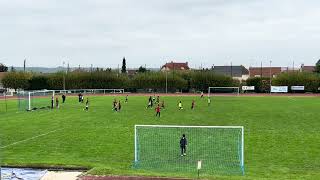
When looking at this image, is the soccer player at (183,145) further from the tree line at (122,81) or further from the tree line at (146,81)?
the tree line at (122,81)

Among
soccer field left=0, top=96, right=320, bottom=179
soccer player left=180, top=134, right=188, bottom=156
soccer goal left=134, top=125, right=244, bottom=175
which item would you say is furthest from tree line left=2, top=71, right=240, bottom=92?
soccer player left=180, top=134, right=188, bottom=156

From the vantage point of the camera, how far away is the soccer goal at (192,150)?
2367cm

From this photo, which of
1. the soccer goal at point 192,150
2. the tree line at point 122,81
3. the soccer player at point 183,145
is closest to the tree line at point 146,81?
the tree line at point 122,81

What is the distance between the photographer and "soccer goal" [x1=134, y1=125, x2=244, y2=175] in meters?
23.7

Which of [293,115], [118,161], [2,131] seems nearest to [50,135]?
[2,131]

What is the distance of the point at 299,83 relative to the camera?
110812 millimetres

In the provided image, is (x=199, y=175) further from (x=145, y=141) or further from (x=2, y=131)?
(x=2, y=131)

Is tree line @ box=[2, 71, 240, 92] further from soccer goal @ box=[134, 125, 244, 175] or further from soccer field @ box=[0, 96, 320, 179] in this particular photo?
soccer goal @ box=[134, 125, 244, 175]

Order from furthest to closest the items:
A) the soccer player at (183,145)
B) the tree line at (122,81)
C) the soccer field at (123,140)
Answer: the tree line at (122,81) < the soccer player at (183,145) < the soccer field at (123,140)

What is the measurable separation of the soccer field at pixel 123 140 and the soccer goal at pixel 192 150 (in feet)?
2.27

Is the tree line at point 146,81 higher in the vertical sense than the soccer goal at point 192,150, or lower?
higher

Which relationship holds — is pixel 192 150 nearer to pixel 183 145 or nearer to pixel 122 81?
pixel 183 145

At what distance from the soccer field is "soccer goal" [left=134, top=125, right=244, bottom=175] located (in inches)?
27.3

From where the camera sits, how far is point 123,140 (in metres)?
31.3
